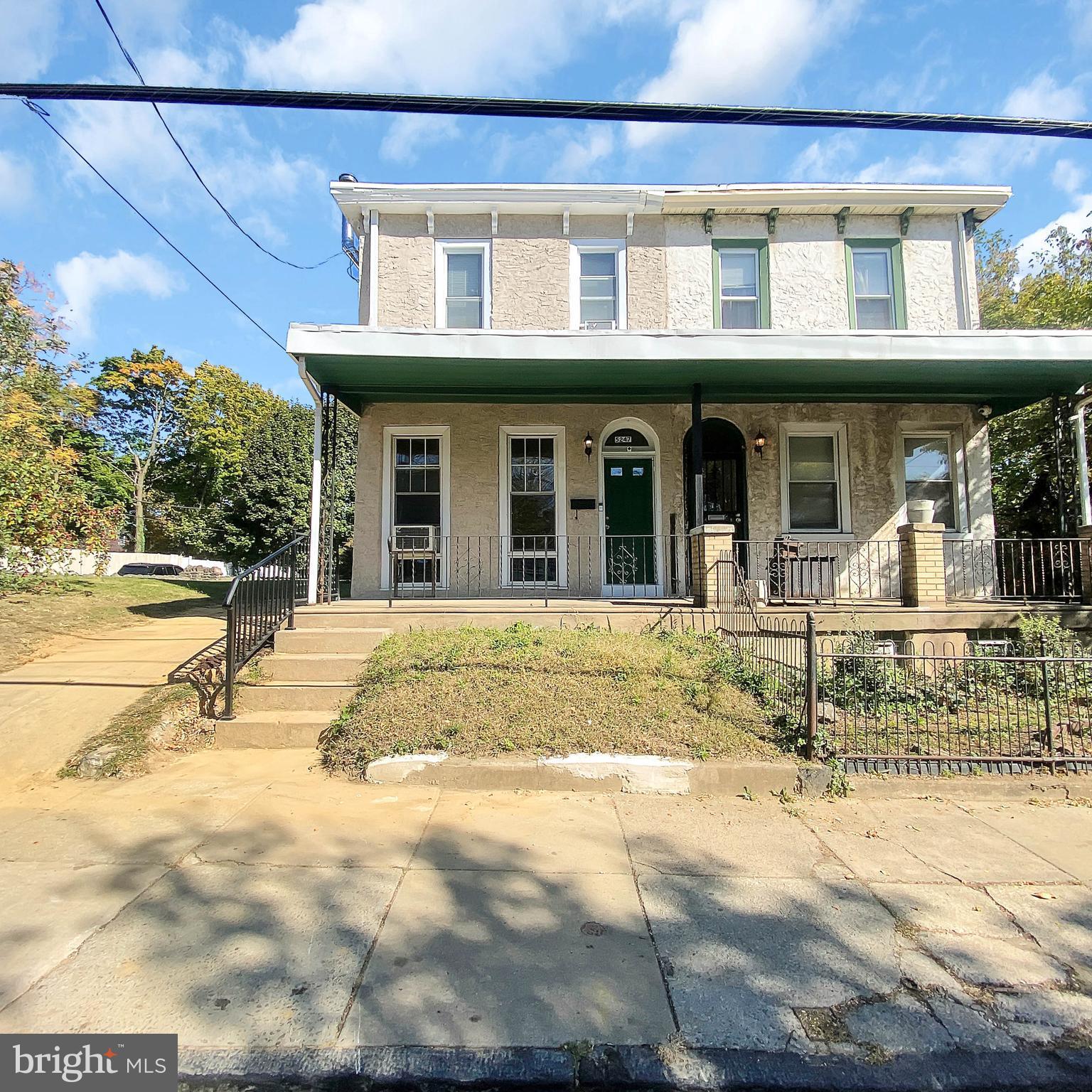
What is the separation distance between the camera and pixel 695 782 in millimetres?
4953

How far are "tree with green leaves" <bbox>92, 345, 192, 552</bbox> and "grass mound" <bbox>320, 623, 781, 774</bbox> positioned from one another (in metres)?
34.1

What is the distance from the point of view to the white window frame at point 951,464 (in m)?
10.1

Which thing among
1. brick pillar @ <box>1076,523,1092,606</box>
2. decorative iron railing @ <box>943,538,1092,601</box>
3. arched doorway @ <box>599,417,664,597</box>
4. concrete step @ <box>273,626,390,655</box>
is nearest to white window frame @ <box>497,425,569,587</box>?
arched doorway @ <box>599,417,664,597</box>

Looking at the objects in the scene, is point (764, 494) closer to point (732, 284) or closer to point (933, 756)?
point (732, 284)

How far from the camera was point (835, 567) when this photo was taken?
9195 mm

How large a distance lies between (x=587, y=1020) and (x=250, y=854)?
7.89 ft

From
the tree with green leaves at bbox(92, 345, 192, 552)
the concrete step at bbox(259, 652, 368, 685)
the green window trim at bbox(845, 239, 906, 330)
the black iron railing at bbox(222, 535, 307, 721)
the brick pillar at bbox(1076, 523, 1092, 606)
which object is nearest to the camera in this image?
the black iron railing at bbox(222, 535, 307, 721)

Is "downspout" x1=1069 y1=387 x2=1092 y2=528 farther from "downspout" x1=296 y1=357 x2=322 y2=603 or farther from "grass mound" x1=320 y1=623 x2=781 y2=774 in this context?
"downspout" x1=296 y1=357 x2=322 y2=603

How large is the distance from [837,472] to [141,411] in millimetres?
36502

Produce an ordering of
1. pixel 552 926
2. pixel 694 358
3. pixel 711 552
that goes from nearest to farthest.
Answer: pixel 552 926, pixel 711 552, pixel 694 358

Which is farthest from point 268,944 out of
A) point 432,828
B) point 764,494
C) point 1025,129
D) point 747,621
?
point 764,494

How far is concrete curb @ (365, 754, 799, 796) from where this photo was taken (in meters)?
4.95

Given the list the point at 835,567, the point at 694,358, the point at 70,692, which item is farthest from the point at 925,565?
the point at 70,692

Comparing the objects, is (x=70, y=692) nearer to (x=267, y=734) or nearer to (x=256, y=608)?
(x=256, y=608)
